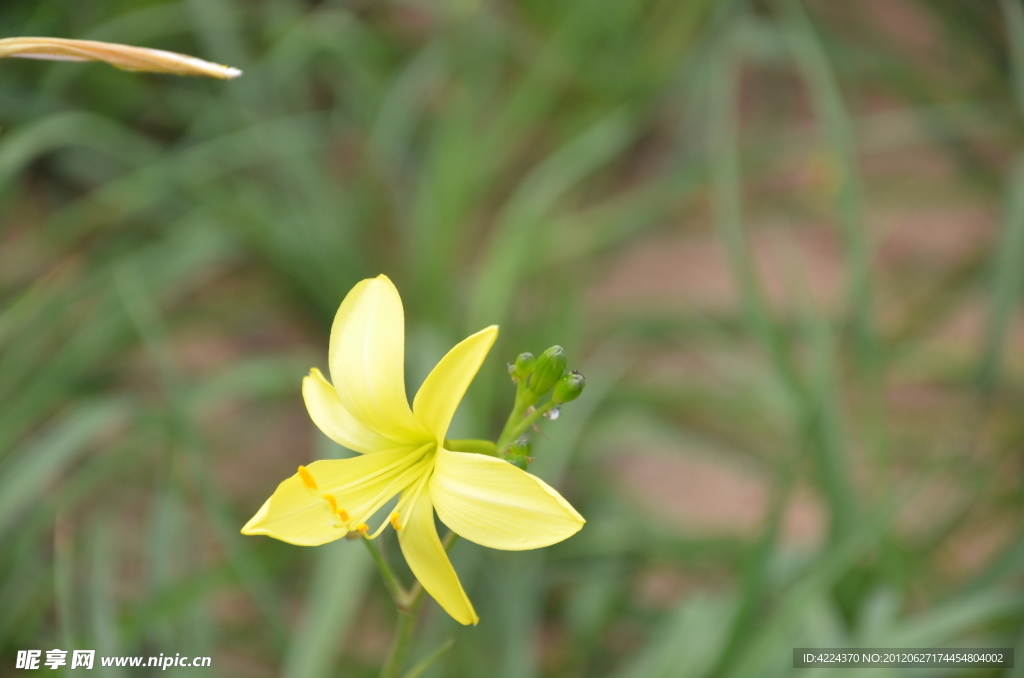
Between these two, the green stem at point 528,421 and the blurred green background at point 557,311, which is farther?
the blurred green background at point 557,311

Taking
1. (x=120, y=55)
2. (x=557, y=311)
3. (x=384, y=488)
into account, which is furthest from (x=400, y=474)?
(x=557, y=311)

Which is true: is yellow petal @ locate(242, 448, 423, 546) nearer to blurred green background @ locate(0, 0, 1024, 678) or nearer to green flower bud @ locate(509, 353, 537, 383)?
green flower bud @ locate(509, 353, 537, 383)

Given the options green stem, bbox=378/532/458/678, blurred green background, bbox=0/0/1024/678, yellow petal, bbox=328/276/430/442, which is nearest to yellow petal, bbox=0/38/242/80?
yellow petal, bbox=328/276/430/442

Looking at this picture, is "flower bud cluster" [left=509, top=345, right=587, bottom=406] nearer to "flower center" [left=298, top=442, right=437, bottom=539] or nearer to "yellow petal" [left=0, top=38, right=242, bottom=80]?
"flower center" [left=298, top=442, right=437, bottom=539]

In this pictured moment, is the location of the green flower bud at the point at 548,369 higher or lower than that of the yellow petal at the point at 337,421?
higher

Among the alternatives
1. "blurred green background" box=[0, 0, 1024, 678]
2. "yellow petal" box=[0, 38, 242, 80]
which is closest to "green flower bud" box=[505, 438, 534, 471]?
"yellow petal" box=[0, 38, 242, 80]

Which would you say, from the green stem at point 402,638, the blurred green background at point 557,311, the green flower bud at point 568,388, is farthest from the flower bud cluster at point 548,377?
the blurred green background at point 557,311

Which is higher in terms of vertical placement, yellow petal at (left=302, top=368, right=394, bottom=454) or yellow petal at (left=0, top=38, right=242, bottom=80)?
yellow petal at (left=0, top=38, right=242, bottom=80)

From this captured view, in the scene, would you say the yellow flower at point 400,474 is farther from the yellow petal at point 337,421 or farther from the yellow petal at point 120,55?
the yellow petal at point 120,55

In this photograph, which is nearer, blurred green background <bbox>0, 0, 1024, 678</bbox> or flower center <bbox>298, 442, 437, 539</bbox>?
flower center <bbox>298, 442, 437, 539</bbox>
